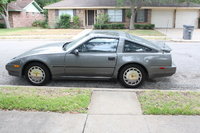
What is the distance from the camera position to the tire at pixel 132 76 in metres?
5.91

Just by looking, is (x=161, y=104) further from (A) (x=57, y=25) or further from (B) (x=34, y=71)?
(A) (x=57, y=25)

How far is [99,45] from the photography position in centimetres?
600

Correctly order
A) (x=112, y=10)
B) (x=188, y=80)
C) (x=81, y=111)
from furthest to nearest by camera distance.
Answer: (x=112, y=10) < (x=188, y=80) < (x=81, y=111)

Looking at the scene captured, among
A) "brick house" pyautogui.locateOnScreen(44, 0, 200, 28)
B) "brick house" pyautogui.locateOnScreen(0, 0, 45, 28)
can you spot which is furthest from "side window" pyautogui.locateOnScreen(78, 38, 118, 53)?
"brick house" pyautogui.locateOnScreen(0, 0, 45, 28)

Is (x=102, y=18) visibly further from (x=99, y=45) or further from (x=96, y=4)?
(x=99, y=45)

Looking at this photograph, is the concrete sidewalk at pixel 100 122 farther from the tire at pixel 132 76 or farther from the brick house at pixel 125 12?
the brick house at pixel 125 12

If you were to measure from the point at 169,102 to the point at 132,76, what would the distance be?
151 centimetres

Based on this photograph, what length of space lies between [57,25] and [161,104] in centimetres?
2543

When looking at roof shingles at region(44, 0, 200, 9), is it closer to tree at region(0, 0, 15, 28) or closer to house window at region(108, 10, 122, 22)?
house window at region(108, 10, 122, 22)

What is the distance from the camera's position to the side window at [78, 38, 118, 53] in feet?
19.5

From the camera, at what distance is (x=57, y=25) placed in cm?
2841

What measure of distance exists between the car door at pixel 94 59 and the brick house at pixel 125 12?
2207 centimetres

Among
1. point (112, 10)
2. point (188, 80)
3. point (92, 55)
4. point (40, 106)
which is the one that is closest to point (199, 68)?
point (188, 80)

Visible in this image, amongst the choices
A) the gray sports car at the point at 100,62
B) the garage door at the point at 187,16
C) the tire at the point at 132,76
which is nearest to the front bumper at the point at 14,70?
the gray sports car at the point at 100,62
